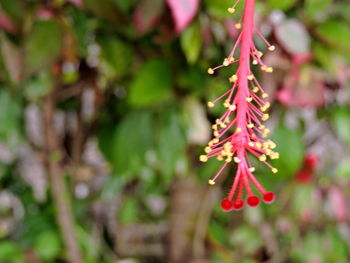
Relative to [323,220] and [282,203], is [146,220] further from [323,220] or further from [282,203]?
[323,220]

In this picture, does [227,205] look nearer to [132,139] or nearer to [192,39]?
[192,39]

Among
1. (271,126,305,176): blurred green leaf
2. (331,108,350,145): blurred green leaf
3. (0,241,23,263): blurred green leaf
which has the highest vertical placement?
(331,108,350,145): blurred green leaf

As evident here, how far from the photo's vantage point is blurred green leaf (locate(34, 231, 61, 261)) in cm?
103

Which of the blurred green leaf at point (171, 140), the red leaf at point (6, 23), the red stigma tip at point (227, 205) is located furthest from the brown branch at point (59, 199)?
the red stigma tip at point (227, 205)

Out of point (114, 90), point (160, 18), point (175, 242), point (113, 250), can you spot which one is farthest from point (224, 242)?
point (160, 18)

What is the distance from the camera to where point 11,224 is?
3.94ft

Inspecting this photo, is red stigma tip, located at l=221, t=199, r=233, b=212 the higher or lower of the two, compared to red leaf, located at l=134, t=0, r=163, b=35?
lower

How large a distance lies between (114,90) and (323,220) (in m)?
0.66

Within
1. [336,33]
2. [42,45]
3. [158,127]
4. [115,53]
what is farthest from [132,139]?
[336,33]

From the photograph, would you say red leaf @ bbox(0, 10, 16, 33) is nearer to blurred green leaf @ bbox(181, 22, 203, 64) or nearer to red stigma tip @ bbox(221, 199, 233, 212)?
blurred green leaf @ bbox(181, 22, 203, 64)

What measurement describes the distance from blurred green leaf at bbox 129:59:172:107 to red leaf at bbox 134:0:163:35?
0.53ft

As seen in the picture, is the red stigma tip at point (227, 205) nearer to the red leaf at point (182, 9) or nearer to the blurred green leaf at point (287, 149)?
the red leaf at point (182, 9)

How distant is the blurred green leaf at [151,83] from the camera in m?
0.79

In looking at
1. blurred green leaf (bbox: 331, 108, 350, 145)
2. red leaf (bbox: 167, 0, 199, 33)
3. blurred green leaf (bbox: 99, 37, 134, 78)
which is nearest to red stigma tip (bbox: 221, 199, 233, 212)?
red leaf (bbox: 167, 0, 199, 33)
